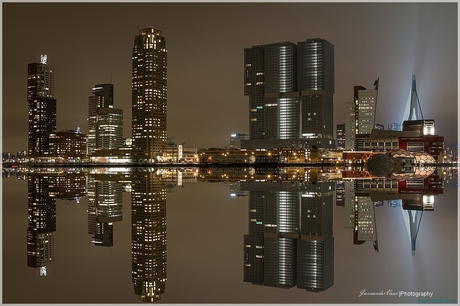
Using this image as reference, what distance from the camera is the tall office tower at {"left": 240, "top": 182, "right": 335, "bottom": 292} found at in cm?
712

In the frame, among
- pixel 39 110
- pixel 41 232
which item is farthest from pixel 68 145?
pixel 41 232

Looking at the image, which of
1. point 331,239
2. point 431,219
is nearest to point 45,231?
point 331,239

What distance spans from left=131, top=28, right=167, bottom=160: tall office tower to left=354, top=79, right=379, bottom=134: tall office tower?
54075mm

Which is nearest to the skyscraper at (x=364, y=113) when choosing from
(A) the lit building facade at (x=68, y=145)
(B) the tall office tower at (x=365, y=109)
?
(B) the tall office tower at (x=365, y=109)

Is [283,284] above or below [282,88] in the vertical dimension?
below

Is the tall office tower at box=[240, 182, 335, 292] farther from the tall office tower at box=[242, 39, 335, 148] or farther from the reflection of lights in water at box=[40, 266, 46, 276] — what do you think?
the tall office tower at box=[242, 39, 335, 148]

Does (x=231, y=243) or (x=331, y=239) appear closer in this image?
(x=231, y=243)

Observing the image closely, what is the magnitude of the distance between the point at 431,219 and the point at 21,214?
11.1m

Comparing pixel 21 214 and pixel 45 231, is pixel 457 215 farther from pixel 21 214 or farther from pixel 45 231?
pixel 21 214

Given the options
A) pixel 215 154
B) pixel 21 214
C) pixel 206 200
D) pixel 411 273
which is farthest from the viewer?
pixel 215 154

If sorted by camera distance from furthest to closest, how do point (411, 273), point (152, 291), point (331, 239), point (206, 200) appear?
point (206, 200)
point (331, 239)
point (411, 273)
point (152, 291)

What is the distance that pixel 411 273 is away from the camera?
6996mm

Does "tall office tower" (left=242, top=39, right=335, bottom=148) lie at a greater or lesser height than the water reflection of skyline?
greater

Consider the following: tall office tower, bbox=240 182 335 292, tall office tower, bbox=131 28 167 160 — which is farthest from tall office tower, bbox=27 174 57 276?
tall office tower, bbox=131 28 167 160
